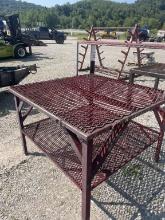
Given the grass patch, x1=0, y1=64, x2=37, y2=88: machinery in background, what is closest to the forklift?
x1=0, y1=64, x2=37, y2=88: machinery in background

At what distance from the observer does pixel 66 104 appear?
7.57 feet

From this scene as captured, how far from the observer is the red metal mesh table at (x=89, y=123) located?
1834 millimetres

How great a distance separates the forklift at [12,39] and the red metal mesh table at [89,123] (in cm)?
798

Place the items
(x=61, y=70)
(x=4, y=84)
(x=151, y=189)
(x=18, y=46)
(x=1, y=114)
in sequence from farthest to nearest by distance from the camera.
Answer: (x=18, y=46) → (x=61, y=70) → (x=4, y=84) → (x=1, y=114) → (x=151, y=189)

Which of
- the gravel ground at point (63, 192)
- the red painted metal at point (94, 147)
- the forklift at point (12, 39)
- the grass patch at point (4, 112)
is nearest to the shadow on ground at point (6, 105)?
the grass patch at point (4, 112)

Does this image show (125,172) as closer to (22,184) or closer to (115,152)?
(115,152)

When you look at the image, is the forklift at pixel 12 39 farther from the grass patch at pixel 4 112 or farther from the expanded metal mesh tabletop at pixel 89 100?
the expanded metal mesh tabletop at pixel 89 100

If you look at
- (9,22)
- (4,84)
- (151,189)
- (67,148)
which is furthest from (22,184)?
(9,22)

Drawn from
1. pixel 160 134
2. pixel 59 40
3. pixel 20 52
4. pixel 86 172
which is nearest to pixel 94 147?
pixel 160 134

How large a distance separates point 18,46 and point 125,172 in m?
9.60

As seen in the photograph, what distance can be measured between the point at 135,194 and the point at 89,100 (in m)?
1.17

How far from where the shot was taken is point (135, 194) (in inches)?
100

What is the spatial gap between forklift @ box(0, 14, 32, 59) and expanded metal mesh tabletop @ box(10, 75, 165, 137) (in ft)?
27.3

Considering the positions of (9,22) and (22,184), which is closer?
(22,184)
